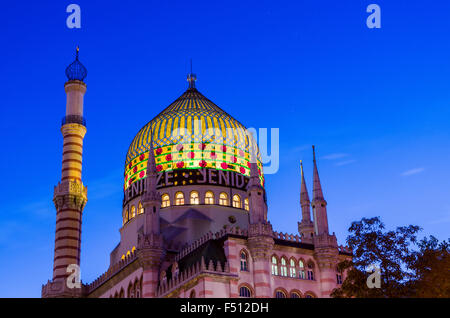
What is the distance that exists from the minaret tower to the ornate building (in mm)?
79

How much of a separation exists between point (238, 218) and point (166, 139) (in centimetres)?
1058

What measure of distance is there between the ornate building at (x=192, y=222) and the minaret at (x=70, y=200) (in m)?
0.10

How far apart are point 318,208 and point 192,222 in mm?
11739

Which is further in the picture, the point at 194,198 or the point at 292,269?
the point at 194,198

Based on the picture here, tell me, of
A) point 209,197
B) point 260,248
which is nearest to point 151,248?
point 260,248

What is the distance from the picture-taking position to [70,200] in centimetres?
6425

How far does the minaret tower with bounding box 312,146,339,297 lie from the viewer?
51.8 m

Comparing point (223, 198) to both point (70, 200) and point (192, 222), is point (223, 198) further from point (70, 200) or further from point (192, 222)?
point (70, 200)

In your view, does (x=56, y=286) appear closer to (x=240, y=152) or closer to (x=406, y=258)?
(x=240, y=152)

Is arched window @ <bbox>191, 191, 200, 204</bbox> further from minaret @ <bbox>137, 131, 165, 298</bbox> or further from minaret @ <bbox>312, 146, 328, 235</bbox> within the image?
minaret @ <bbox>312, 146, 328, 235</bbox>
